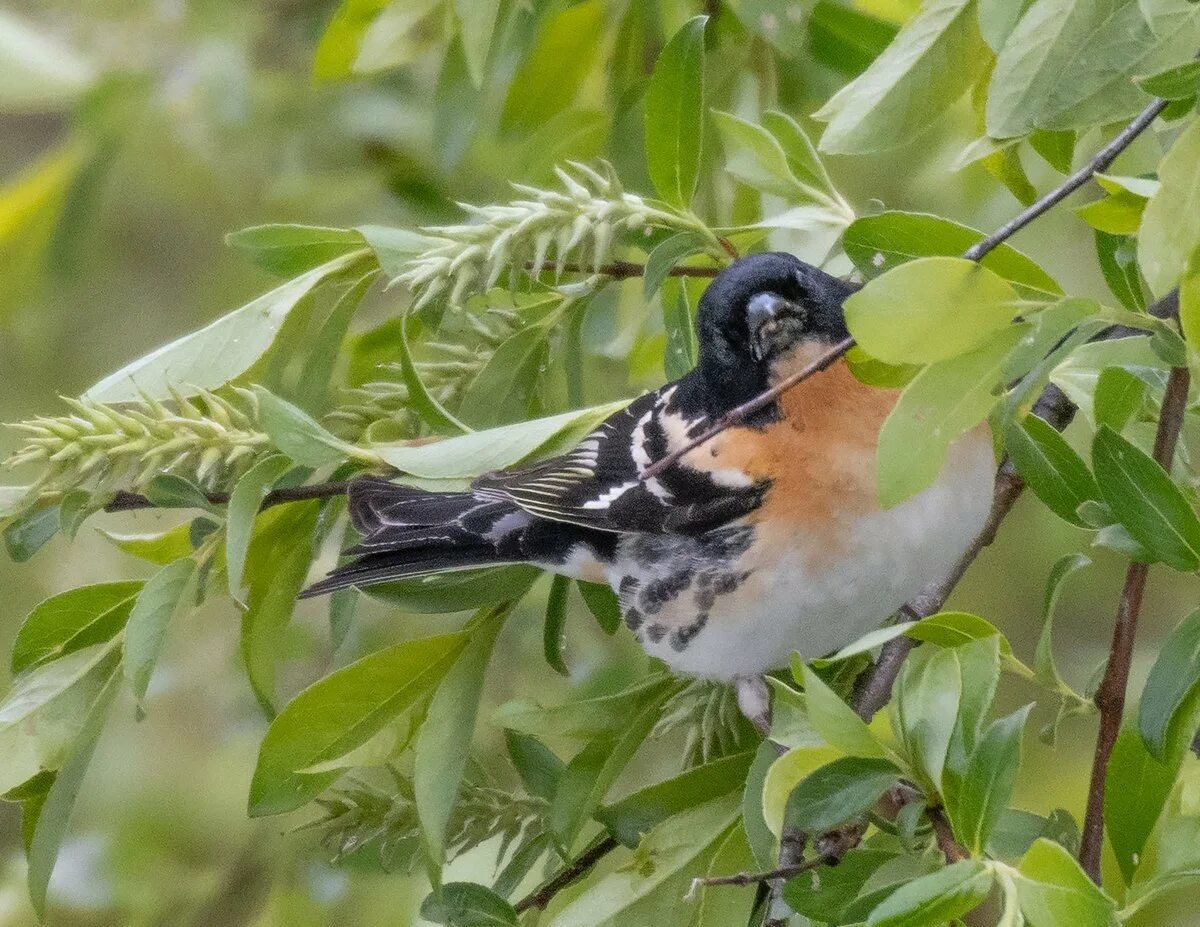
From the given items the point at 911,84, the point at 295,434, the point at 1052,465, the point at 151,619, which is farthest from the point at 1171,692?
the point at 151,619

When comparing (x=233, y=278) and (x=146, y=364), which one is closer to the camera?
(x=146, y=364)

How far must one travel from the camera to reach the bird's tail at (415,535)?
1.09 metres

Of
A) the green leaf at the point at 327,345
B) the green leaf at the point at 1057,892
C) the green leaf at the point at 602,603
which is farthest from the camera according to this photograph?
the green leaf at the point at 602,603

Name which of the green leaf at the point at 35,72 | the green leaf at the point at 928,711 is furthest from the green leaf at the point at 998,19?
the green leaf at the point at 35,72

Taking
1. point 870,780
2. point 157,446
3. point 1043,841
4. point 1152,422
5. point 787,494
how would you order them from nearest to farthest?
point 1043,841 < point 870,780 < point 157,446 < point 1152,422 < point 787,494

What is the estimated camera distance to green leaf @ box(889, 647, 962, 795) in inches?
28.3

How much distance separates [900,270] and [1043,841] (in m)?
0.26

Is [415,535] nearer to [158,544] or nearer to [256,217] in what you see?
[158,544]

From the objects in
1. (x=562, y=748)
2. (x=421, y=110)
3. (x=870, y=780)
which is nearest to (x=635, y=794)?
(x=870, y=780)

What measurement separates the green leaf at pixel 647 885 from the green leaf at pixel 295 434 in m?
0.35

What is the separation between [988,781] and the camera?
27.0 inches

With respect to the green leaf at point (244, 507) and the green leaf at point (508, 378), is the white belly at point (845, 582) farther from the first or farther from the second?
the green leaf at point (244, 507)

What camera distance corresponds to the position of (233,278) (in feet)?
6.67

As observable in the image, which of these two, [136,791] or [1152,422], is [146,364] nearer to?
[1152,422]
